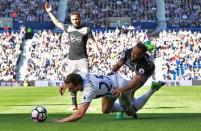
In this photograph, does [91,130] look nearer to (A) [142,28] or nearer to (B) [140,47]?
(B) [140,47]

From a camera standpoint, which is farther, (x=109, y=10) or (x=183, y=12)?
(x=109, y=10)

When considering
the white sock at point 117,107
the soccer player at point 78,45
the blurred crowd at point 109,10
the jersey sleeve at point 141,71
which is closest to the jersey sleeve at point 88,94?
the jersey sleeve at point 141,71

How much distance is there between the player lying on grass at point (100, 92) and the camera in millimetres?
11320

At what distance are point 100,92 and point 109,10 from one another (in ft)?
145

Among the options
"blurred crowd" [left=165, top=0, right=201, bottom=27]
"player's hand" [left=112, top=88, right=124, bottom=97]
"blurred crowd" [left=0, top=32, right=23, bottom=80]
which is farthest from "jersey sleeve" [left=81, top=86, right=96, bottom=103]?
"blurred crowd" [left=165, top=0, right=201, bottom=27]

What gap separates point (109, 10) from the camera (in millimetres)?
55875

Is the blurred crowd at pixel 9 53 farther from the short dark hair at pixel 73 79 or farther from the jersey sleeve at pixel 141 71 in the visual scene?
the short dark hair at pixel 73 79

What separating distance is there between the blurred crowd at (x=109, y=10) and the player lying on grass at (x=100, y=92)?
40.7 metres

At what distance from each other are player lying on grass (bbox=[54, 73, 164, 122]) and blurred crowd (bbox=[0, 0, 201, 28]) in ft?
134

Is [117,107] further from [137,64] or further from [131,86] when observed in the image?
[137,64]

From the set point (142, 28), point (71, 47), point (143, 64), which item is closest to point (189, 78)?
point (142, 28)

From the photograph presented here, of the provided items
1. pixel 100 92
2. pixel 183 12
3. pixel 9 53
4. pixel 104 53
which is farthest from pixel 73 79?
pixel 183 12

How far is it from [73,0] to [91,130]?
153 feet

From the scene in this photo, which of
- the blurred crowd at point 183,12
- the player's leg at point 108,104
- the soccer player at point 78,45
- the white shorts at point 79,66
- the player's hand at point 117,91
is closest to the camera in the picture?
the player's hand at point 117,91
